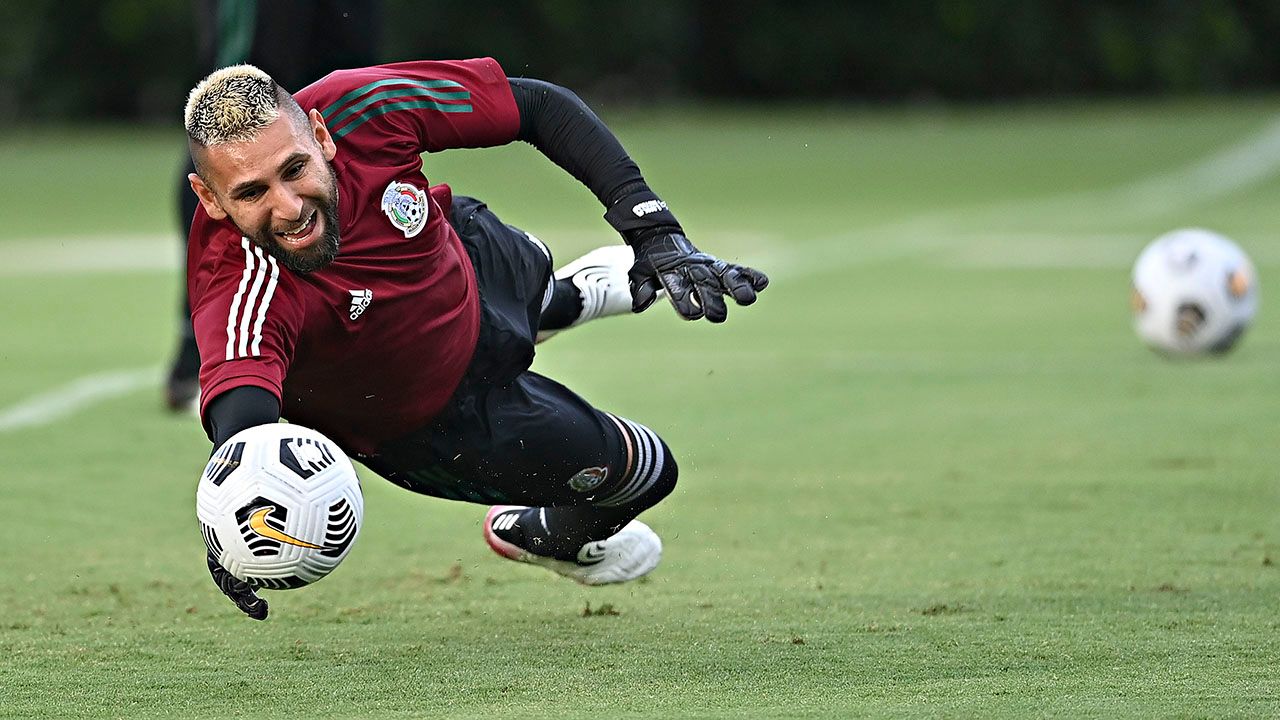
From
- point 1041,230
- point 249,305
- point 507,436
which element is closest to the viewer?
point 249,305

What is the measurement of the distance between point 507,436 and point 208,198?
855mm

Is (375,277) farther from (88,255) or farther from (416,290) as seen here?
(88,255)

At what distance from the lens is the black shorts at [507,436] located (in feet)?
13.6

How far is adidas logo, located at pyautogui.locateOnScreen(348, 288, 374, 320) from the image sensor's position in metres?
3.79

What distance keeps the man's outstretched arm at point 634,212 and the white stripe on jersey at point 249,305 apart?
2.52ft

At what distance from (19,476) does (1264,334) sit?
5846 millimetres

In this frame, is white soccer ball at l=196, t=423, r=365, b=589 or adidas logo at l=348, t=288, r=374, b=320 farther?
adidas logo at l=348, t=288, r=374, b=320

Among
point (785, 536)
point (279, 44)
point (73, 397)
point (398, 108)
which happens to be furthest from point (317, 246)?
point (73, 397)

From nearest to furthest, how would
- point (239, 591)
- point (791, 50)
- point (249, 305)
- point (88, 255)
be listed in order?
point (249, 305), point (239, 591), point (88, 255), point (791, 50)

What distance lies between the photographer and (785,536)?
5211 mm

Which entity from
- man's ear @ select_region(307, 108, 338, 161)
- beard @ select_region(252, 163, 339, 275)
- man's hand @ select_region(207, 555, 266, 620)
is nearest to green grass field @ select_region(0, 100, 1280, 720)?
man's hand @ select_region(207, 555, 266, 620)

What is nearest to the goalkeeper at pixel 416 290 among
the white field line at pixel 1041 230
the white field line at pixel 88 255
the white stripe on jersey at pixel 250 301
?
the white stripe on jersey at pixel 250 301

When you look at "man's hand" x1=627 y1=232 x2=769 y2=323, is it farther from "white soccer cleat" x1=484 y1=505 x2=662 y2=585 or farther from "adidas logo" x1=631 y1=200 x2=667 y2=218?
"white soccer cleat" x1=484 y1=505 x2=662 y2=585

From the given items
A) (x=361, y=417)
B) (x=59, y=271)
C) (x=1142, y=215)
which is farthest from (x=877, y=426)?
(x=1142, y=215)
